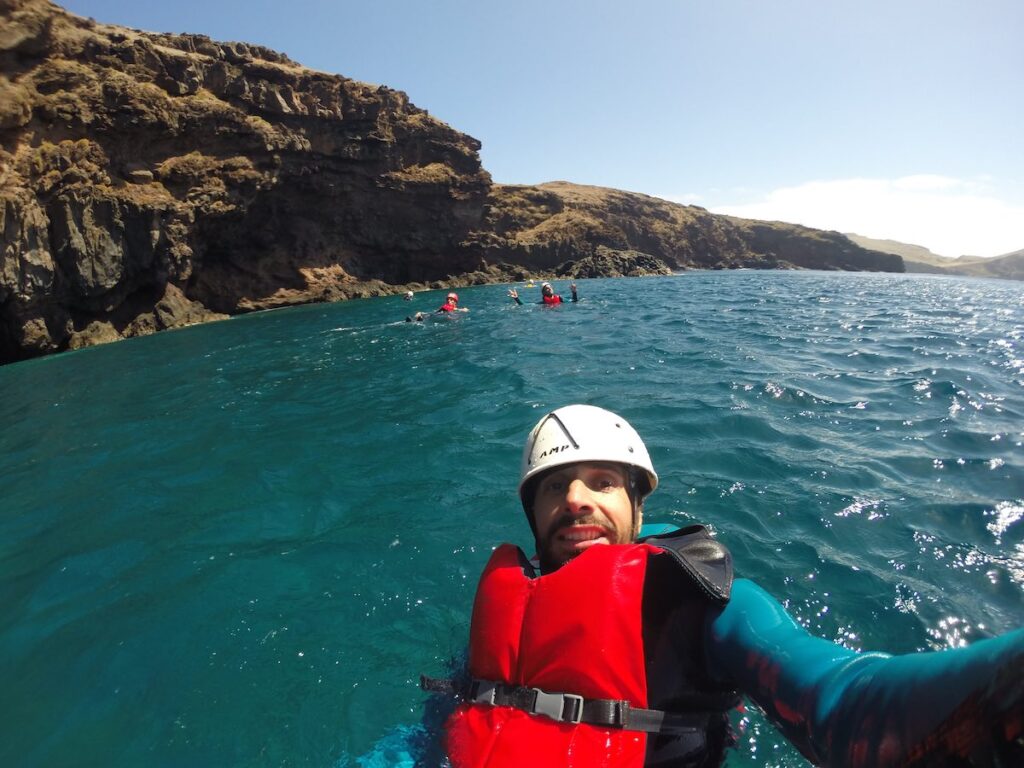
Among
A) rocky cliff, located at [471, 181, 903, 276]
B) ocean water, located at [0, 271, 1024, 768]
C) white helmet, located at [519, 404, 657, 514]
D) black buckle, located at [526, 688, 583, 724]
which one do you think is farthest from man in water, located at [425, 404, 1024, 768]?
rocky cliff, located at [471, 181, 903, 276]

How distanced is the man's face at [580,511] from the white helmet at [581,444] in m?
0.09

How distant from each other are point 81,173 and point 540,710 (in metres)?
34.0

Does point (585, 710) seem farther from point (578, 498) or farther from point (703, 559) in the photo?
point (578, 498)

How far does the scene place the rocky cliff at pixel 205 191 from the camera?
23.6 meters

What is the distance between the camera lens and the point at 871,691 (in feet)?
4.33

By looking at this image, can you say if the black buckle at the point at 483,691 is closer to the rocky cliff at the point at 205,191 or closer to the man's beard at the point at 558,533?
the man's beard at the point at 558,533

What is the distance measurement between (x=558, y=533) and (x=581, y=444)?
1.54 ft

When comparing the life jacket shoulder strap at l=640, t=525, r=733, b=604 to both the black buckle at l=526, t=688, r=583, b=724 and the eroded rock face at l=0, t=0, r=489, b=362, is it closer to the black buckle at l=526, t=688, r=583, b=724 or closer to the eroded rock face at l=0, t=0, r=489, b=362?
the black buckle at l=526, t=688, r=583, b=724

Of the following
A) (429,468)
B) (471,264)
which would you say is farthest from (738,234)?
(429,468)

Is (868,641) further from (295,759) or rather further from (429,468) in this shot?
(429,468)

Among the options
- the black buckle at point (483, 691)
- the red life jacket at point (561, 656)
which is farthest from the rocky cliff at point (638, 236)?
the black buckle at point (483, 691)

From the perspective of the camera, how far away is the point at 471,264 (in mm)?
53469

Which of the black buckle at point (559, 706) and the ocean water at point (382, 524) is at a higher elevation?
the black buckle at point (559, 706)

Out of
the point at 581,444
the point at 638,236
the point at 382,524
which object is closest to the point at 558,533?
the point at 581,444
